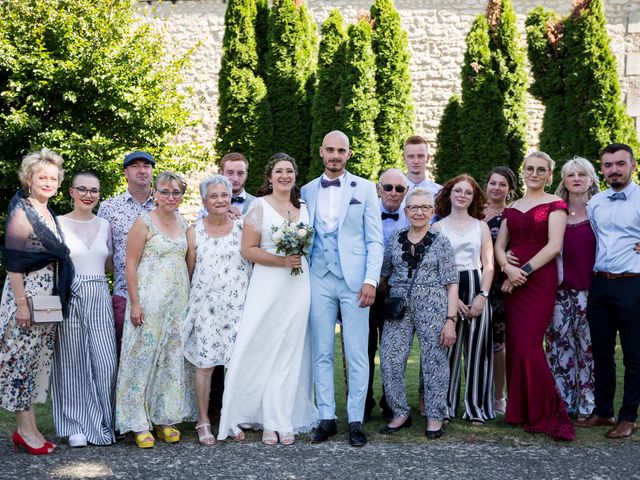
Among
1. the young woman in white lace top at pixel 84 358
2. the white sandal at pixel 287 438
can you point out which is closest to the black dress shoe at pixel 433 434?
the white sandal at pixel 287 438

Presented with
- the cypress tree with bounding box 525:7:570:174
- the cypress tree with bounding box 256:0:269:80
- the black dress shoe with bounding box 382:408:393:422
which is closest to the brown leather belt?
the black dress shoe with bounding box 382:408:393:422

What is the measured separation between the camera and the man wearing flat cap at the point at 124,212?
547 cm

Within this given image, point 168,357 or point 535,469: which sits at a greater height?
point 168,357

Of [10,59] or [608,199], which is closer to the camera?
[608,199]

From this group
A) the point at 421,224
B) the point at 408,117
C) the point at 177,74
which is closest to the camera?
the point at 421,224

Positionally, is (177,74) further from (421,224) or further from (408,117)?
(421,224)

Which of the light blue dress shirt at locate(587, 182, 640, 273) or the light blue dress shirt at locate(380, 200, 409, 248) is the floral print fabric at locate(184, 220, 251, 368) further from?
the light blue dress shirt at locate(587, 182, 640, 273)

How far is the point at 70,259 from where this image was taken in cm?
498

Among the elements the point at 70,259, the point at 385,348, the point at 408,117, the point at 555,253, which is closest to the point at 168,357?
the point at 70,259

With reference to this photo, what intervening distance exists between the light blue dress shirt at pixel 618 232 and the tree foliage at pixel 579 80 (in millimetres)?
6507

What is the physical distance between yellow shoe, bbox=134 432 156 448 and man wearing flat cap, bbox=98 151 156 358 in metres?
0.72

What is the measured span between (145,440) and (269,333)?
1.15 meters

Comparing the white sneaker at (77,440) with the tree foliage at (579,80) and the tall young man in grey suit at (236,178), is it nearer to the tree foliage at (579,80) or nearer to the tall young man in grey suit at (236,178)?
the tall young man in grey suit at (236,178)

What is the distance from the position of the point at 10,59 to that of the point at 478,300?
305 inches
